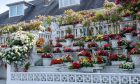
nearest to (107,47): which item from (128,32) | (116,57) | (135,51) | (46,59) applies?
(116,57)

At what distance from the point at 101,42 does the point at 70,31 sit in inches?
110

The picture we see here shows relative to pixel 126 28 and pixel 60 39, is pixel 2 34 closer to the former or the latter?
pixel 60 39

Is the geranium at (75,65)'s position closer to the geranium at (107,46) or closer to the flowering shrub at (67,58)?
the flowering shrub at (67,58)

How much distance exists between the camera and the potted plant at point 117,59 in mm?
14305

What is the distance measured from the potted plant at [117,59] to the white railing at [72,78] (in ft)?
5.18

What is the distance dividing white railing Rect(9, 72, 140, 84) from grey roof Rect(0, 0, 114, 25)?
10.1 m

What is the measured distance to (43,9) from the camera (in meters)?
29.3

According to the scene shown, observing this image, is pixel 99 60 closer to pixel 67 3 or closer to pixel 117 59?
pixel 117 59

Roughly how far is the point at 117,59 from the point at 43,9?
53.0 ft

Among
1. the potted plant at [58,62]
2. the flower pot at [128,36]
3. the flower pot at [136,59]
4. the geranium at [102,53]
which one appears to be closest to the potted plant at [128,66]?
the flower pot at [136,59]

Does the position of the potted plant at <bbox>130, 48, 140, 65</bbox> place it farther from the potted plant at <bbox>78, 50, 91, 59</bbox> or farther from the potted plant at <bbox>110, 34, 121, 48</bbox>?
the potted plant at <bbox>78, 50, 91, 59</bbox>

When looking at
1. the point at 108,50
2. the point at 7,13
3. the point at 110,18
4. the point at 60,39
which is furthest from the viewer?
the point at 7,13

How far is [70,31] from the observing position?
1848cm

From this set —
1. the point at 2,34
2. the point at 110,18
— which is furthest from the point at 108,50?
the point at 2,34
